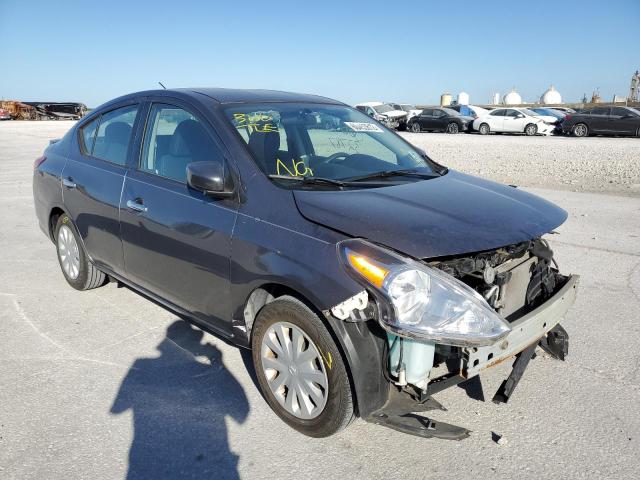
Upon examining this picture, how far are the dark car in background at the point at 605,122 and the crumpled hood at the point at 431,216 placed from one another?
24.5m

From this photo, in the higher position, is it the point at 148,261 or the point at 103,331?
the point at 148,261

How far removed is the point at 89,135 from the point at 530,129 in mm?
26875

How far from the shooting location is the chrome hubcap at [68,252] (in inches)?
188

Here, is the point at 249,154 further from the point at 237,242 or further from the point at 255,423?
the point at 255,423

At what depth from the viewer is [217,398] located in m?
3.19

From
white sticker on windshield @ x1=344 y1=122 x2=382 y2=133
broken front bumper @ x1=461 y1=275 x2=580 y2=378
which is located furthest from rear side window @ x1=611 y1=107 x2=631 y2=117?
broken front bumper @ x1=461 y1=275 x2=580 y2=378

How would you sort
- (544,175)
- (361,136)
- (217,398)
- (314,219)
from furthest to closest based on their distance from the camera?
(544,175), (361,136), (217,398), (314,219)

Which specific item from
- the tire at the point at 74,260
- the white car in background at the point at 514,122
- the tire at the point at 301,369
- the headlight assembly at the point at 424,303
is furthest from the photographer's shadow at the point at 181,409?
the white car in background at the point at 514,122

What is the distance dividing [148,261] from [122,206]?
1.56ft

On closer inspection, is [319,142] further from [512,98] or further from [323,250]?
[512,98]

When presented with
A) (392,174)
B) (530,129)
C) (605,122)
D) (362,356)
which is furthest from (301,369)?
(530,129)

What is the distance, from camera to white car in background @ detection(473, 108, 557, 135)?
27500mm

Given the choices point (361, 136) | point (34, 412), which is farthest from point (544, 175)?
point (34, 412)

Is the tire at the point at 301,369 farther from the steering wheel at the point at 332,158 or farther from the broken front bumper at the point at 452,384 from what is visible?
the steering wheel at the point at 332,158
